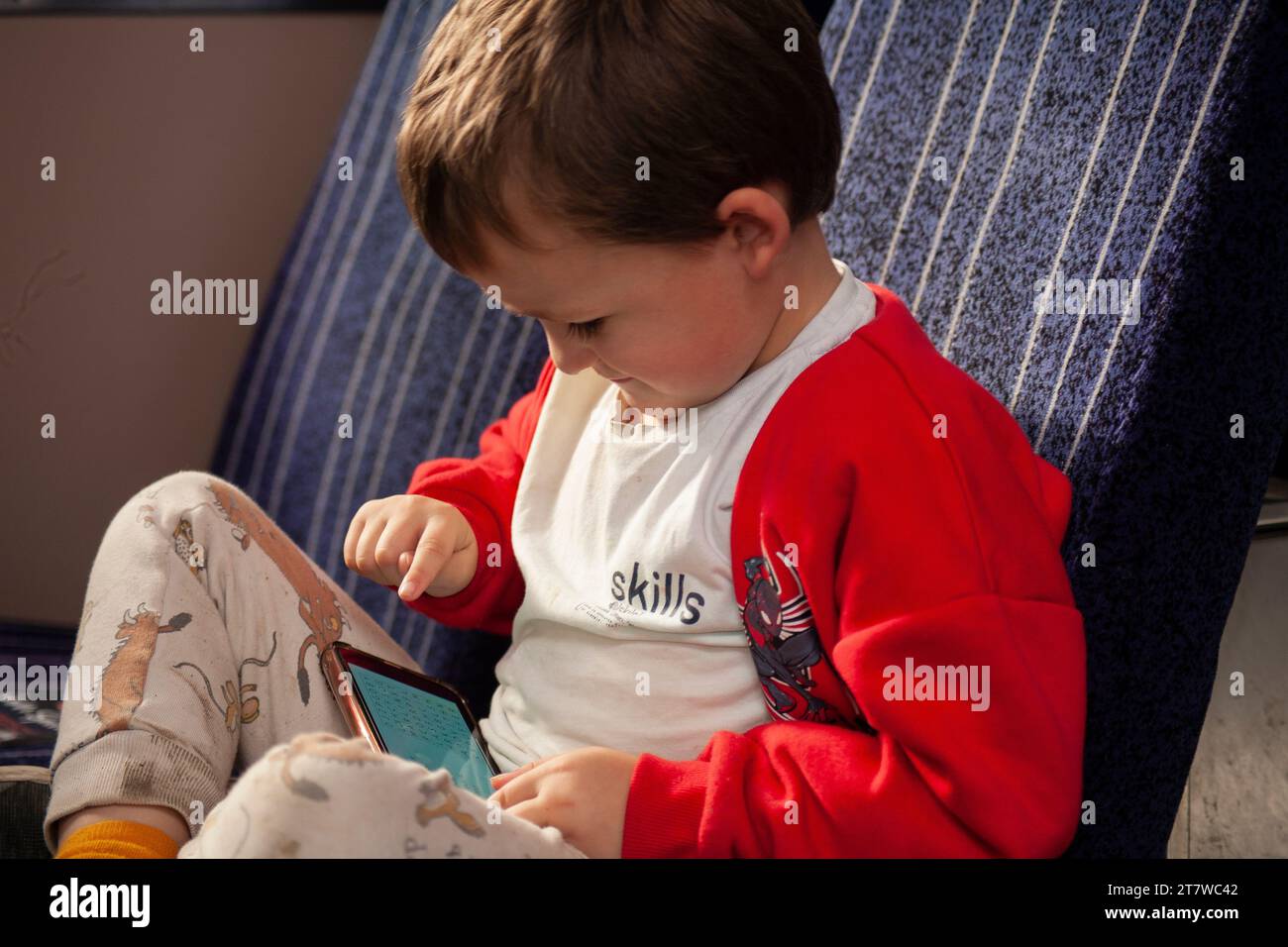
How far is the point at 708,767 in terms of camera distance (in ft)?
2.25

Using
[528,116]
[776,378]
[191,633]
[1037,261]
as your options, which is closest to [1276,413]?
[1037,261]

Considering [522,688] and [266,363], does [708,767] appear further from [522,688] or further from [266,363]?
[266,363]

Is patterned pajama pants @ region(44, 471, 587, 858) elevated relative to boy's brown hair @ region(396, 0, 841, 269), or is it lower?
lower

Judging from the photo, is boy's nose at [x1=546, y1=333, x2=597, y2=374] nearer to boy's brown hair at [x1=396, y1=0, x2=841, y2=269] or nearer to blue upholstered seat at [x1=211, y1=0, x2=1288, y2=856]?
boy's brown hair at [x1=396, y1=0, x2=841, y2=269]

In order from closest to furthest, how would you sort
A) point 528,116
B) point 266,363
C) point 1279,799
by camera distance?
point 528,116
point 1279,799
point 266,363

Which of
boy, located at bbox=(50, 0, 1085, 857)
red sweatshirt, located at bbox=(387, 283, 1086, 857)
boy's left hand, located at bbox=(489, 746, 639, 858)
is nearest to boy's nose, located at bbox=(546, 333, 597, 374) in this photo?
boy, located at bbox=(50, 0, 1085, 857)

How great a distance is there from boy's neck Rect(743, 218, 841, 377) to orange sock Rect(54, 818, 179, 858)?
0.40 m

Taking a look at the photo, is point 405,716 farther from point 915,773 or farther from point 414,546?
point 915,773

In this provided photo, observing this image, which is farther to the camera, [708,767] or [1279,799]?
[1279,799]

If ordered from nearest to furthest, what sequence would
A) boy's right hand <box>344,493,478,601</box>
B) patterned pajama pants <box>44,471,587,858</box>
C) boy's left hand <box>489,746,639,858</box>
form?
patterned pajama pants <box>44,471,587,858</box>
boy's left hand <box>489,746,639,858</box>
boy's right hand <box>344,493,478,601</box>

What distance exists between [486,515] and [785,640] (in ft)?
0.86

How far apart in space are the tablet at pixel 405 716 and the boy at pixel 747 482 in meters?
0.04

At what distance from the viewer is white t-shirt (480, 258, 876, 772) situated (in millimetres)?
744

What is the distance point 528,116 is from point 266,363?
650 millimetres
